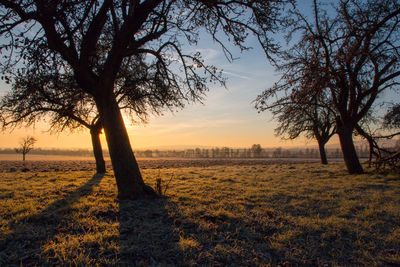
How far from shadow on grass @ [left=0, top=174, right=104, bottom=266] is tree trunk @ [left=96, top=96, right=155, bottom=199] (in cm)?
145

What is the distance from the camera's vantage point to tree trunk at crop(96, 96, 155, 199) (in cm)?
590

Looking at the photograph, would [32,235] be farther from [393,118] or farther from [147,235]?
[393,118]

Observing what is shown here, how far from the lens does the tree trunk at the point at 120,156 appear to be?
590cm

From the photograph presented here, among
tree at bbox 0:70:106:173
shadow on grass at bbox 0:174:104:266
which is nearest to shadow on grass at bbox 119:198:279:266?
shadow on grass at bbox 0:174:104:266

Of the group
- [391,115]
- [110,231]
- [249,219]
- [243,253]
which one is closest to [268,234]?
[249,219]

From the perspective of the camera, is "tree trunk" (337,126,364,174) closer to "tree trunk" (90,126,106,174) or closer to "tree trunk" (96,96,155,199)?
"tree trunk" (96,96,155,199)

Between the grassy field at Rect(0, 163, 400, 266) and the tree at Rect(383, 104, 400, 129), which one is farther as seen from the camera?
the tree at Rect(383, 104, 400, 129)

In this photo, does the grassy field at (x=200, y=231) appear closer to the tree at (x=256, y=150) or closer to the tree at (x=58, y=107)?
the tree at (x=58, y=107)

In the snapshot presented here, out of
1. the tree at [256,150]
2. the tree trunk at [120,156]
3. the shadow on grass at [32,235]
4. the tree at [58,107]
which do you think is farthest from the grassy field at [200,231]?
the tree at [256,150]

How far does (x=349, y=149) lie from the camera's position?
447 inches

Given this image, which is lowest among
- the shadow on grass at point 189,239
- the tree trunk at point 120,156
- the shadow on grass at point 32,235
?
the shadow on grass at point 189,239

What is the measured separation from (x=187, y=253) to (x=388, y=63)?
13349 mm

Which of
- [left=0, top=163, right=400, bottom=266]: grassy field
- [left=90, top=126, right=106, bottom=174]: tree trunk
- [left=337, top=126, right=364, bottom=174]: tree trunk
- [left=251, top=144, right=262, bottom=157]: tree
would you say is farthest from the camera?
[left=251, top=144, right=262, bottom=157]: tree

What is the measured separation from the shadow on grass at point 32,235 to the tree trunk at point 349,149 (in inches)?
523
